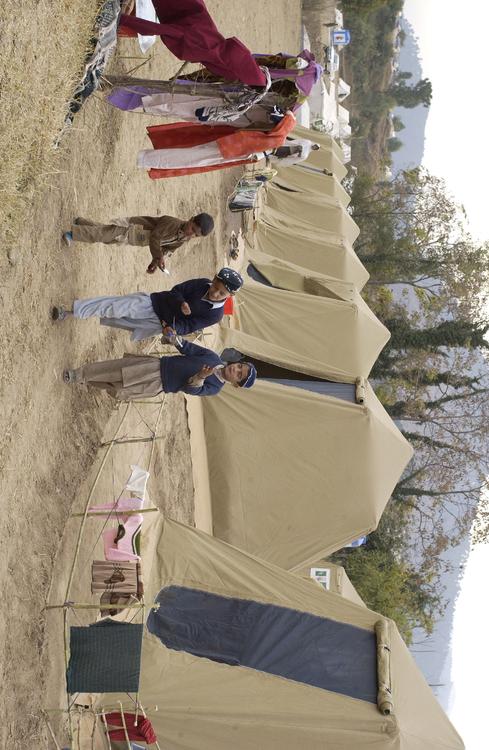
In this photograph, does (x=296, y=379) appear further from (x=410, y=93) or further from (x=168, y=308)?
(x=410, y=93)

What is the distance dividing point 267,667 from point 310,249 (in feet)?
30.5

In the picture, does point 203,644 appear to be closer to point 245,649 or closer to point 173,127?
point 245,649

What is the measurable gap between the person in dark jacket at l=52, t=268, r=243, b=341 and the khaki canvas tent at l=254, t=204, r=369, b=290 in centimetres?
719

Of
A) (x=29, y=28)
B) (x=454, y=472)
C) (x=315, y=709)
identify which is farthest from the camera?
(x=454, y=472)

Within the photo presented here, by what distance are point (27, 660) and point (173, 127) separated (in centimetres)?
420

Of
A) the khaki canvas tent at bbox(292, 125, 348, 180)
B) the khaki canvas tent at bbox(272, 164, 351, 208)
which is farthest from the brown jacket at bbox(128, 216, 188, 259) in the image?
the khaki canvas tent at bbox(292, 125, 348, 180)

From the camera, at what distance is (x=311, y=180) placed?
1599 cm

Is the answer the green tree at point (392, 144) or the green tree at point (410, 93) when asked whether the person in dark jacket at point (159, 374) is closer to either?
the green tree at point (410, 93)

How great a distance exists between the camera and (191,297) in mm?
5277

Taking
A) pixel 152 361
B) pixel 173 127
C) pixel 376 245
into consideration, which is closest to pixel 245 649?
pixel 152 361

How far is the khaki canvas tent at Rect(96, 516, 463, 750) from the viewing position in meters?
4.39

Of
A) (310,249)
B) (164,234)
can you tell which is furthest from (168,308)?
(310,249)

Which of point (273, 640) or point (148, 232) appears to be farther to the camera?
point (148, 232)

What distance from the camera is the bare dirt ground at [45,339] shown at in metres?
4.31
